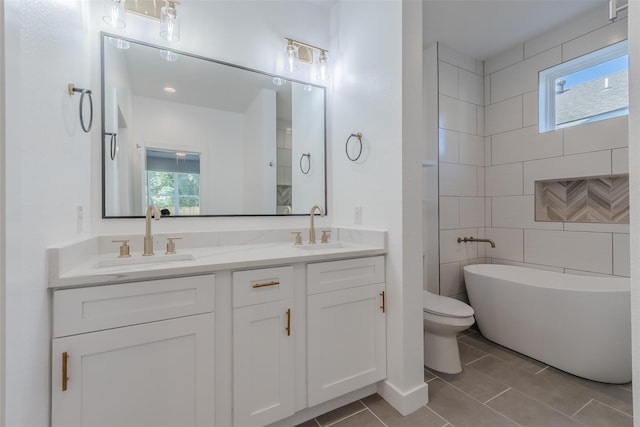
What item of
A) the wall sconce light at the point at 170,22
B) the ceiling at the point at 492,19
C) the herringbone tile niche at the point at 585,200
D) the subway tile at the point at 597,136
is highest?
the ceiling at the point at 492,19

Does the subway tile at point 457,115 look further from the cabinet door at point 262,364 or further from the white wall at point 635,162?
the cabinet door at point 262,364

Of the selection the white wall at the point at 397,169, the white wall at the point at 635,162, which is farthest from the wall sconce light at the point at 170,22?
the white wall at the point at 635,162

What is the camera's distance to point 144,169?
1.64 m

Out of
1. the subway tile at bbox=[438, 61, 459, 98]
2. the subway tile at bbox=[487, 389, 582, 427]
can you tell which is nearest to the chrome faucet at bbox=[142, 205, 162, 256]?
the subway tile at bbox=[487, 389, 582, 427]

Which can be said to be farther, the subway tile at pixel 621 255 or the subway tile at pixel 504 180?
the subway tile at pixel 504 180

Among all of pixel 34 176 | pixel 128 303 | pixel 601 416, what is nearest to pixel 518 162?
pixel 601 416

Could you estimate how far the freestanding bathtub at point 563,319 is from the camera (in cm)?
170

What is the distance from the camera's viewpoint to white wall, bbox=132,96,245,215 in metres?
1.65

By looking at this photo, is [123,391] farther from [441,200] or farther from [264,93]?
[441,200]

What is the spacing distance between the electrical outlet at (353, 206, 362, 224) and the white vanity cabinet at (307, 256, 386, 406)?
356mm

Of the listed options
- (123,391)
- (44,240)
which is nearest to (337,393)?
(123,391)

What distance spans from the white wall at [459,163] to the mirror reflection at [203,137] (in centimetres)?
125

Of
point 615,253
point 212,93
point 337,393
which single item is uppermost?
point 212,93

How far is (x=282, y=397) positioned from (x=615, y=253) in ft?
8.41
